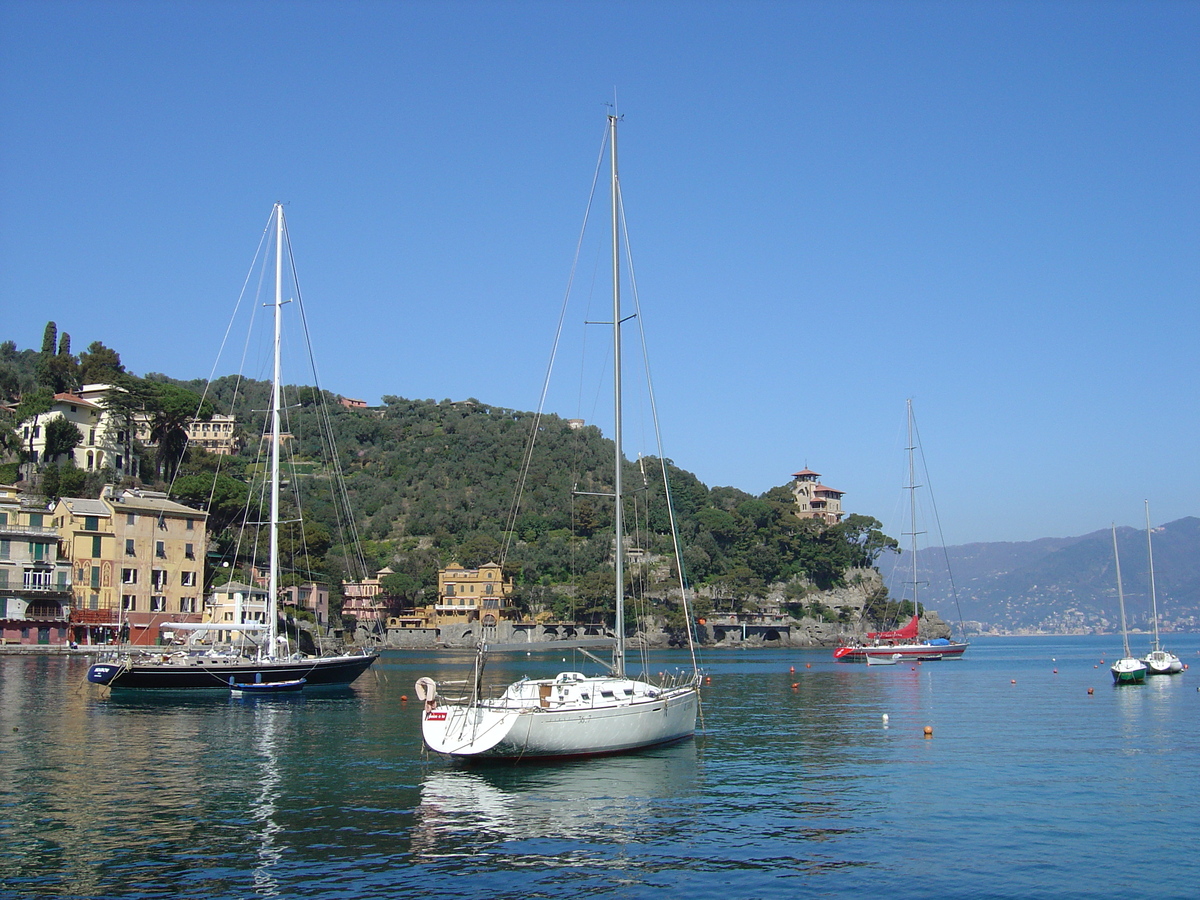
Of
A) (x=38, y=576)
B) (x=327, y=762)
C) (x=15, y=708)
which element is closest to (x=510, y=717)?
(x=327, y=762)

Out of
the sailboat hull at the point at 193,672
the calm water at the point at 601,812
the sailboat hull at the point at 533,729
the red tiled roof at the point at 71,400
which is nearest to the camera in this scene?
the calm water at the point at 601,812

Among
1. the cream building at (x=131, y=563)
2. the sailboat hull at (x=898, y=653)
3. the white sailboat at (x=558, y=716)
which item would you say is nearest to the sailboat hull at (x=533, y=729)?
the white sailboat at (x=558, y=716)

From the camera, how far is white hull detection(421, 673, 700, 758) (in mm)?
28391

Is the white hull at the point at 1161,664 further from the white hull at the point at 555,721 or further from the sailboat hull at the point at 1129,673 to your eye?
the white hull at the point at 555,721

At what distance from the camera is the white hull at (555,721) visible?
93.1 feet

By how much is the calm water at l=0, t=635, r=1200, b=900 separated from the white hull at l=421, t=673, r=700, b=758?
72 cm

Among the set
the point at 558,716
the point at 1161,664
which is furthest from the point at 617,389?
the point at 1161,664

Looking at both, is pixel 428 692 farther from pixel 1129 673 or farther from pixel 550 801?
pixel 1129 673

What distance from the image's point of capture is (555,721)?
28766mm

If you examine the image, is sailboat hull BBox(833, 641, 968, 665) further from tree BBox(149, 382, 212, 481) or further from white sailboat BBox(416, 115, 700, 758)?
tree BBox(149, 382, 212, 481)

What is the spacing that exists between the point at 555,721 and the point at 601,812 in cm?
523

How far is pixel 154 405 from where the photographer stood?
118938 millimetres

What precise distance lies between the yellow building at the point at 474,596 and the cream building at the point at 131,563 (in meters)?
56.6

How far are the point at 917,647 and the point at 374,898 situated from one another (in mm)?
96859
